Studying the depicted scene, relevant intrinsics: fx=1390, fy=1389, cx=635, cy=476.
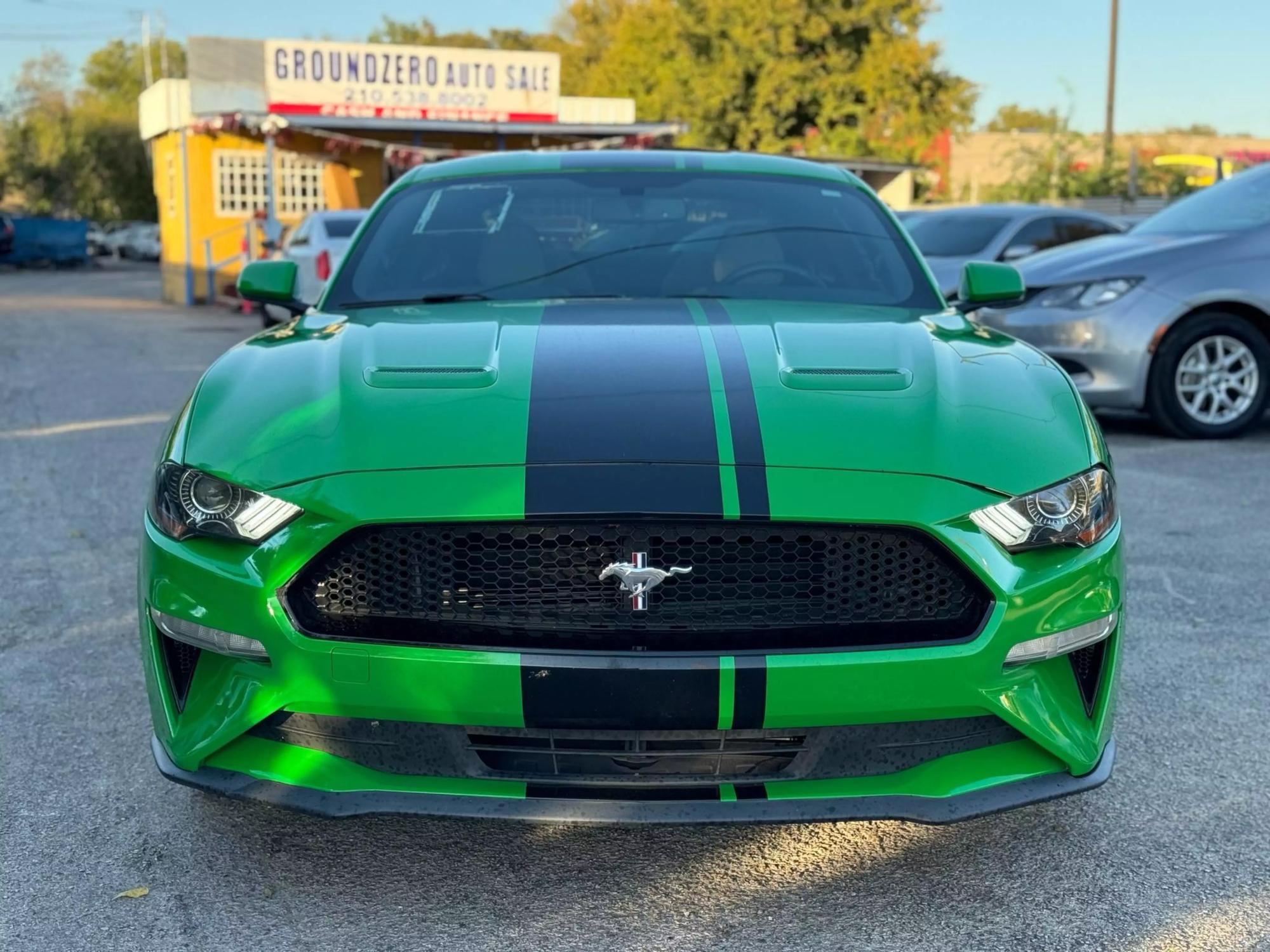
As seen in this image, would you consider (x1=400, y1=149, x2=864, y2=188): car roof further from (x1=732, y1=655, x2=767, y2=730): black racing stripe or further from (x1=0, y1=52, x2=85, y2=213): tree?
(x1=0, y1=52, x2=85, y2=213): tree

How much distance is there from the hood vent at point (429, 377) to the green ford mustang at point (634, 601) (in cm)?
1

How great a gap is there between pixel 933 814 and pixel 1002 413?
818 millimetres

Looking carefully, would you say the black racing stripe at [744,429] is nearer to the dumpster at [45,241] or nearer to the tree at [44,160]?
the dumpster at [45,241]

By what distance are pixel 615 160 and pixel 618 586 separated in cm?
226

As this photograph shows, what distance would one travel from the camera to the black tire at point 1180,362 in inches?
306

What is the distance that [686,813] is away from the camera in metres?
2.36

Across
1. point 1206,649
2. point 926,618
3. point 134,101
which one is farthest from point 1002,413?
point 134,101

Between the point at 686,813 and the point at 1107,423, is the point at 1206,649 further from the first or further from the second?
the point at 1107,423

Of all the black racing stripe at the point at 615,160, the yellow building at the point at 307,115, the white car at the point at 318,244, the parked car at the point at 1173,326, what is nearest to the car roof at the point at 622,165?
the black racing stripe at the point at 615,160

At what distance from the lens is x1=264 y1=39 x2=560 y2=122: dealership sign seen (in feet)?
87.7

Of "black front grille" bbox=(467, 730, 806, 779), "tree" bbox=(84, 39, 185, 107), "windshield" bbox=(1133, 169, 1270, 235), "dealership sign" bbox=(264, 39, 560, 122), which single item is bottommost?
"black front grille" bbox=(467, 730, 806, 779)

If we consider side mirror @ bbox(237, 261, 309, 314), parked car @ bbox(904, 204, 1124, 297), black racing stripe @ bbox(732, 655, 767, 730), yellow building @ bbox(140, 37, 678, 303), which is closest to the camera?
black racing stripe @ bbox(732, 655, 767, 730)

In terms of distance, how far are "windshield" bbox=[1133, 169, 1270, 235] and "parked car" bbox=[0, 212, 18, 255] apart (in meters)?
37.3

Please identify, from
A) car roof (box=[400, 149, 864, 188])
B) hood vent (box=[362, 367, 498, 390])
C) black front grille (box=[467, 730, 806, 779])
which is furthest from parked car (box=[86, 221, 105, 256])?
black front grille (box=[467, 730, 806, 779])
